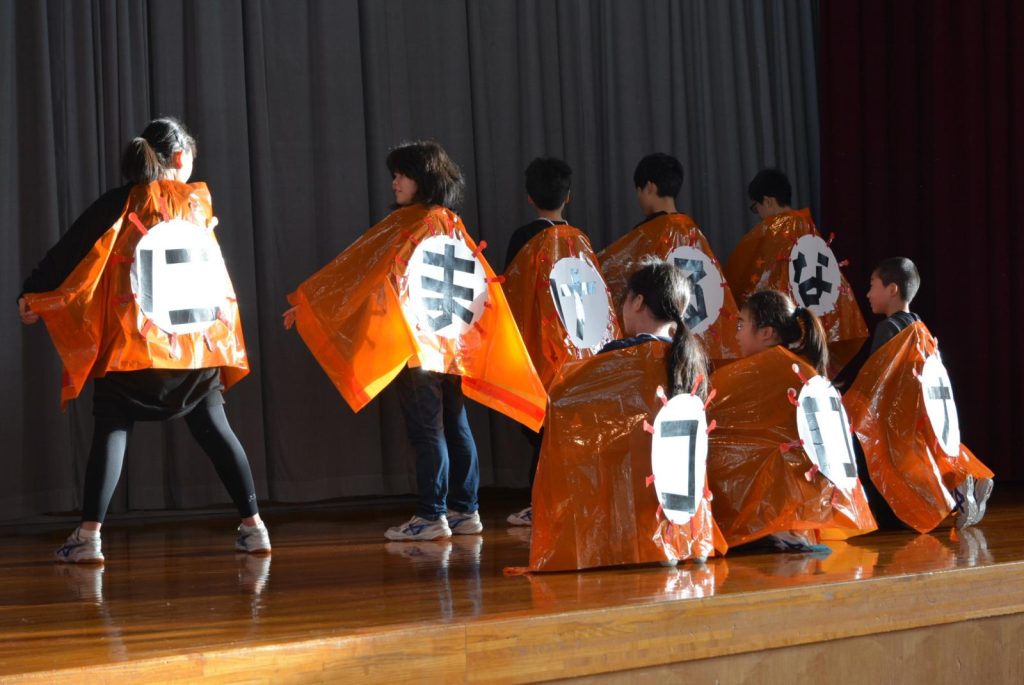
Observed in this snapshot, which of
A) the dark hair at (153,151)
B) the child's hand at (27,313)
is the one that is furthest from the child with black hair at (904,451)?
the child's hand at (27,313)

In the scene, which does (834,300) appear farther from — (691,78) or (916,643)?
(916,643)

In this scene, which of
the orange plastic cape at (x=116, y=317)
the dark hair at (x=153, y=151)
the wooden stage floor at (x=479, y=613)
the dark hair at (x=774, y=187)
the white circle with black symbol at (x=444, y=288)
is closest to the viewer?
the wooden stage floor at (x=479, y=613)

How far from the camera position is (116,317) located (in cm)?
301

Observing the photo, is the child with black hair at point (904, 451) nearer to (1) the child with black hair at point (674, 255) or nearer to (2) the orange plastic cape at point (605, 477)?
(1) the child with black hair at point (674, 255)

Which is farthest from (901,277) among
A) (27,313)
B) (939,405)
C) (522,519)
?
(27,313)

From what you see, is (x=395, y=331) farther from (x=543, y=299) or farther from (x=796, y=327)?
(x=796, y=327)

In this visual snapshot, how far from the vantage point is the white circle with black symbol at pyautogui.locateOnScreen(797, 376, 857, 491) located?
3084mm

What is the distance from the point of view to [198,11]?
4172 mm

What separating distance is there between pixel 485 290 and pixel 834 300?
168 centimetres

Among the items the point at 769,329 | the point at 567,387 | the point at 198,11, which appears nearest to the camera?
the point at 567,387

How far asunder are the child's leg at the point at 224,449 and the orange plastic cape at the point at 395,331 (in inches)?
13.1

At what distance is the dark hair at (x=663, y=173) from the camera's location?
4.32m

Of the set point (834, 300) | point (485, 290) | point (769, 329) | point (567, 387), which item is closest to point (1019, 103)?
point (834, 300)

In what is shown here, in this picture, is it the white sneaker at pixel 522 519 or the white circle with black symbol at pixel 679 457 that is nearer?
the white circle with black symbol at pixel 679 457
